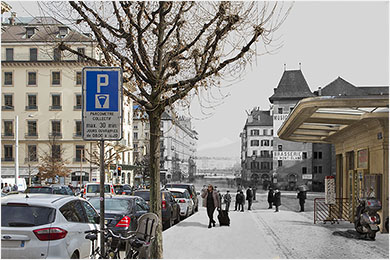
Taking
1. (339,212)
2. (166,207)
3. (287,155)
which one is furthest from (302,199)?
(287,155)

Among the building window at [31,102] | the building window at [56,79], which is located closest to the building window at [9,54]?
the building window at [31,102]

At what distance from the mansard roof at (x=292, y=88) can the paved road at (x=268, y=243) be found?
267 ft

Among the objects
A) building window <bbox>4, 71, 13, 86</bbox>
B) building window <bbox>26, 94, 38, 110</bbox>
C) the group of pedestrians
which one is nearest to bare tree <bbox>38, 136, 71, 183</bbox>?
building window <bbox>26, 94, 38, 110</bbox>

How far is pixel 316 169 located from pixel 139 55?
89.1 metres

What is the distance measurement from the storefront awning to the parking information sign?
823cm

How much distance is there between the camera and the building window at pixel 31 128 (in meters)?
70.4

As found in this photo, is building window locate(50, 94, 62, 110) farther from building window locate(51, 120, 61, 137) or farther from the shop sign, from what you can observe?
the shop sign

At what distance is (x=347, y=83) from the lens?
107 m

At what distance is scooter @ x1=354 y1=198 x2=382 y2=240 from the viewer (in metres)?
15.6

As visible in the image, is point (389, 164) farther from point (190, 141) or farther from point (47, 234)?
point (190, 141)

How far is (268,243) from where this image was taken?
14578 millimetres

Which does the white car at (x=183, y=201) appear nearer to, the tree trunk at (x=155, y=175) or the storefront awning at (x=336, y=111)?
the storefront awning at (x=336, y=111)

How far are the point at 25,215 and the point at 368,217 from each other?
1030 cm

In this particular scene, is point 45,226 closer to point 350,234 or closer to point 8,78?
point 350,234
